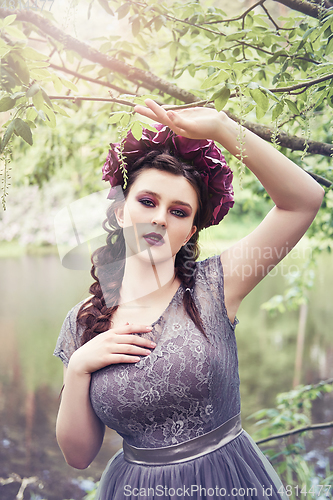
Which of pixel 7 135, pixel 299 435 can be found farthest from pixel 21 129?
pixel 299 435

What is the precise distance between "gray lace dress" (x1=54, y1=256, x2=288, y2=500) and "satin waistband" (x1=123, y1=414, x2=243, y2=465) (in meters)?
0.01

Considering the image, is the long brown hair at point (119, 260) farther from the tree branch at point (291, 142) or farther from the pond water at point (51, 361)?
the pond water at point (51, 361)

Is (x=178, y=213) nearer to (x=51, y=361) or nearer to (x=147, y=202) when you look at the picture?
(x=147, y=202)

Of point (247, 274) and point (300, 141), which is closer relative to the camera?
point (247, 274)

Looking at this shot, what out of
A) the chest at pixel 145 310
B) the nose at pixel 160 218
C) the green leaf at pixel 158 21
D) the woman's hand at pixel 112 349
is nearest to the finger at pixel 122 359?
the woman's hand at pixel 112 349

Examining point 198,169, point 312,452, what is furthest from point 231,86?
point 312,452

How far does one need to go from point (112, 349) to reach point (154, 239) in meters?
0.32

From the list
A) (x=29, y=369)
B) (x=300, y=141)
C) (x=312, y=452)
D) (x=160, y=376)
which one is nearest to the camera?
(x=160, y=376)

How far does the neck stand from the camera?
111 centimetres

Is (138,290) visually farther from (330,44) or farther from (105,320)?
(330,44)

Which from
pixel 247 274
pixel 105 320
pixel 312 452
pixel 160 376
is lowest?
pixel 312 452

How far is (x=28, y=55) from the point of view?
0.90 metres

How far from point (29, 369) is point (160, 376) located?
4.88 metres

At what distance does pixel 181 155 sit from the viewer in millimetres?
1077
